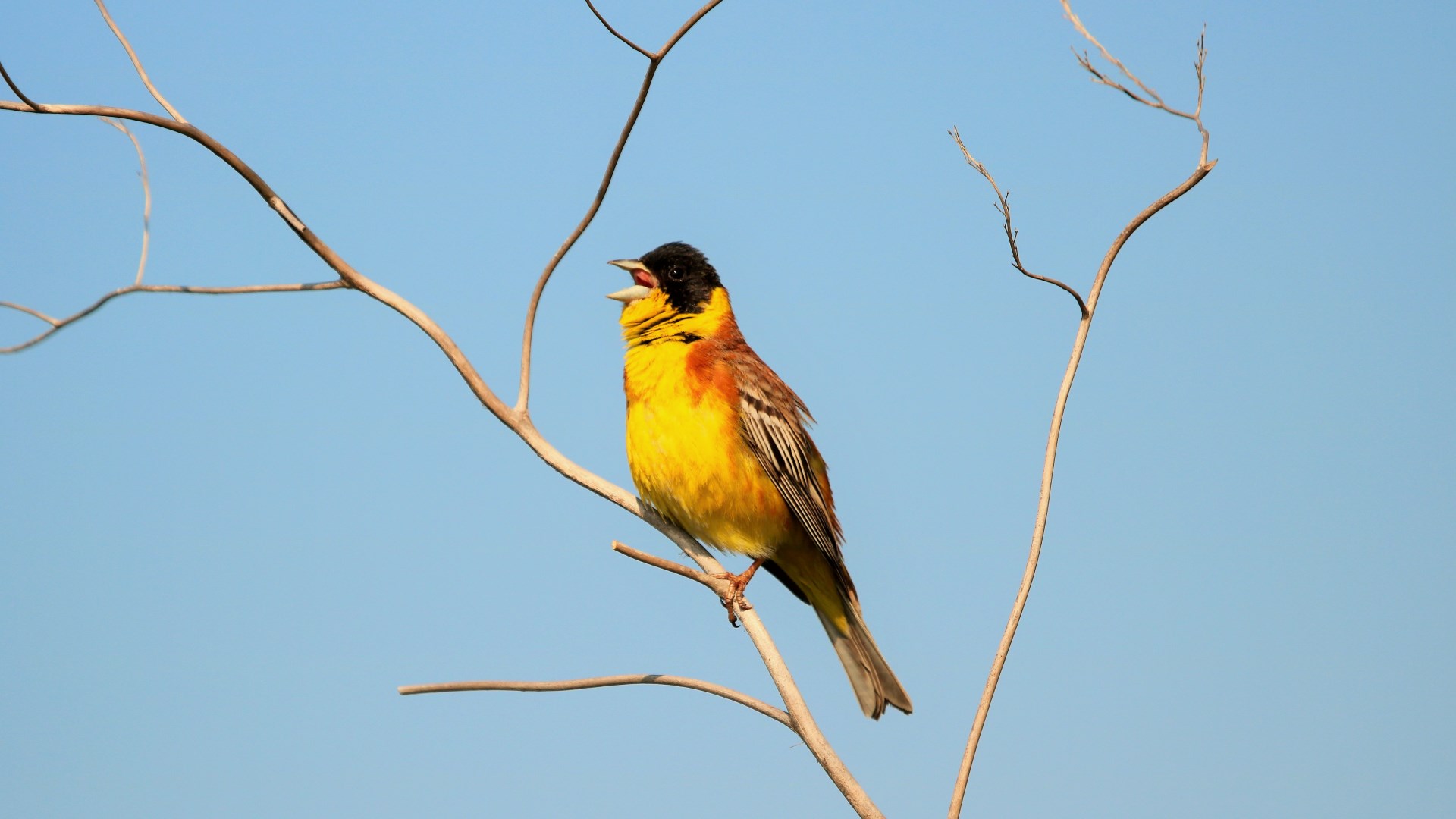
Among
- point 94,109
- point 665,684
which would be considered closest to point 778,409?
point 665,684

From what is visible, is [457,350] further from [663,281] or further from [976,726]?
[663,281]

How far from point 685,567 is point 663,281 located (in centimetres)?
287

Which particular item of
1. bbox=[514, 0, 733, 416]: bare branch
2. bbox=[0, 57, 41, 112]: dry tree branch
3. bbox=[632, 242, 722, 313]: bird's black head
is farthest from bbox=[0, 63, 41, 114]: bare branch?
bbox=[632, 242, 722, 313]: bird's black head

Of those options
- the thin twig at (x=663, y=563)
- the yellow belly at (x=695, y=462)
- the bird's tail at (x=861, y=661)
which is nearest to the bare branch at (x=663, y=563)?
the thin twig at (x=663, y=563)

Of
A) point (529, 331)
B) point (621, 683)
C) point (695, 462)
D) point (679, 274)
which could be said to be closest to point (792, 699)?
point (621, 683)

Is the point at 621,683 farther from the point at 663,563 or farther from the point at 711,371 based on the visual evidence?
the point at 711,371

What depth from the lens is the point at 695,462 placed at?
5438mm

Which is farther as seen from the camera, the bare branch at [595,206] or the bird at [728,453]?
the bird at [728,453]

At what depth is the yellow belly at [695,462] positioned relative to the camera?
17.9 ft

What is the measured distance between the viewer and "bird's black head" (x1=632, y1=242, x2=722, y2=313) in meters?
6.22

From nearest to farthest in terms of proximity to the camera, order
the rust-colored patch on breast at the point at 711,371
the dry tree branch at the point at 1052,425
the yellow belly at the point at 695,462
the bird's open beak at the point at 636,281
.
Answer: the dry tree branch at the point at 1052,425
the yellow belly at the point at 695,462
the rust-colored patch on breast at the point at 711,371
the bird's open beak at the point at 636,281

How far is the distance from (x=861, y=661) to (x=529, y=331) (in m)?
2.63

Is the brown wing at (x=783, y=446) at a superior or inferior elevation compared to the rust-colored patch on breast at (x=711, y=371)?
inferior

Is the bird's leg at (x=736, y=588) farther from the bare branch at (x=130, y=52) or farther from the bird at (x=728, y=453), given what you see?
the bare branch at (x=130, y=52)
